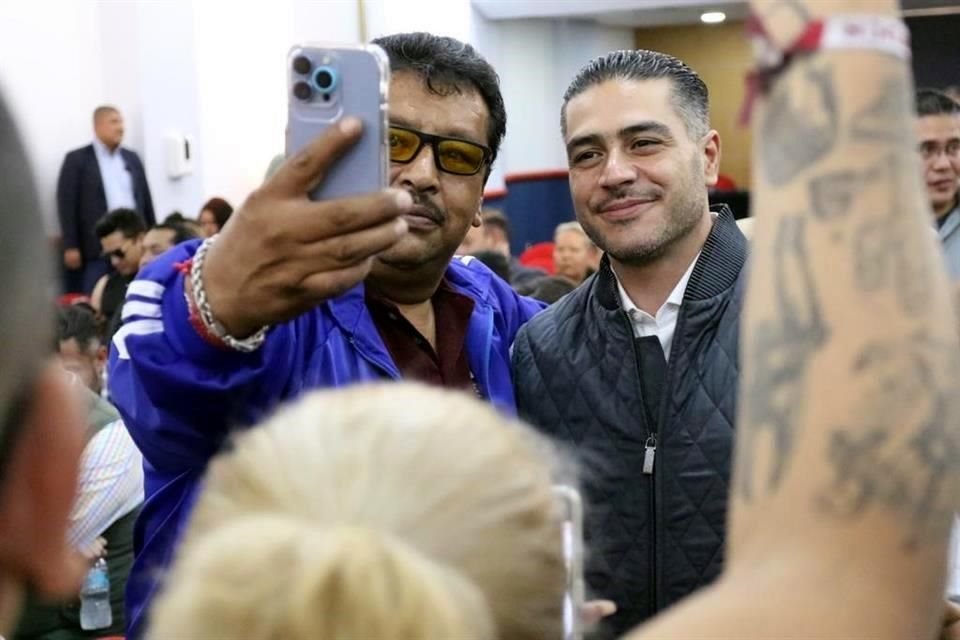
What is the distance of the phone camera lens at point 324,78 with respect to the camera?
4.65 ft

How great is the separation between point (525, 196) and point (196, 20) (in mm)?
2930

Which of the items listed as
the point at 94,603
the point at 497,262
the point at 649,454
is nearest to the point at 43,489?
the point at 649,454

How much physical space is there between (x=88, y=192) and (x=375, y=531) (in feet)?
25.8

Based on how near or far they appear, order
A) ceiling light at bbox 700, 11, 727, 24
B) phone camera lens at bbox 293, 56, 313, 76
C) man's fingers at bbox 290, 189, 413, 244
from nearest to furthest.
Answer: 1. man's fingers at bbox 290, 189, 413, 244
2. phone camera lens at bbox 293, 56, 313, 76
3. ceiling light at bbox 700, 11, 727, 24

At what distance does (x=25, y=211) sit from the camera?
64cm

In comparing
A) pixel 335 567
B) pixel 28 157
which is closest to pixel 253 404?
pixel 335 567

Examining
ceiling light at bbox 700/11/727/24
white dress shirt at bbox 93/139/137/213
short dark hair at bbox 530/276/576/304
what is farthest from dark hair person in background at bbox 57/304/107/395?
ceiling light at bbox 700/11/727/24

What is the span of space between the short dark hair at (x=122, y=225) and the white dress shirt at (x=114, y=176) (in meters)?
1.28

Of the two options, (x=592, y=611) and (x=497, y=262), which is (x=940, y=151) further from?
(x=592, y=611)

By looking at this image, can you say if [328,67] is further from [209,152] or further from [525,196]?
[525,196]

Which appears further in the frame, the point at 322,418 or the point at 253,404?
the point at 253,404

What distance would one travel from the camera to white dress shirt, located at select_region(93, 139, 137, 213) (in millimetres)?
8344

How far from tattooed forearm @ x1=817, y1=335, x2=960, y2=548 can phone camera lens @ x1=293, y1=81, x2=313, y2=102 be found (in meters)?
0.78

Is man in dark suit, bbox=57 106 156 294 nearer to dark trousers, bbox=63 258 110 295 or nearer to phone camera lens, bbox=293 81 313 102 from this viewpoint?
dark trousers, bbox=63 258 110 295
